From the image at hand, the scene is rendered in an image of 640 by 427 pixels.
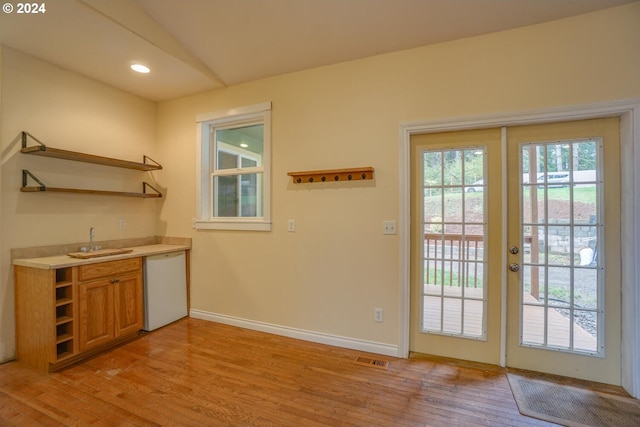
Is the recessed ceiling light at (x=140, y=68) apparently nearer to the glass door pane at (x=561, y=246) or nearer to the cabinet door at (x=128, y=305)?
the cabinet door at (x=128, y=305)

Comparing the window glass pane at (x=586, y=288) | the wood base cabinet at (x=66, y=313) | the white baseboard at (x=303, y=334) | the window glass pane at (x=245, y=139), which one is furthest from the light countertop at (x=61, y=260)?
the window glass pane at (x=586, y=288)

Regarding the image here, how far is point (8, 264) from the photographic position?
2373 millimetres

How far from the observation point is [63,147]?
2.72 m

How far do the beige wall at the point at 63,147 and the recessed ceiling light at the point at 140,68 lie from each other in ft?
1.88

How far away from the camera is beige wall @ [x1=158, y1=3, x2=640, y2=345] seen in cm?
207

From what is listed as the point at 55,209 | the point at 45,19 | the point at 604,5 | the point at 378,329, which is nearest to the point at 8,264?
the point at 55,209

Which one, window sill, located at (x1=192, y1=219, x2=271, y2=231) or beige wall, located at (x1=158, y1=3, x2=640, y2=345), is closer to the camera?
beige wall, located at (x1=158, y1=3, x2=640, y2=345)

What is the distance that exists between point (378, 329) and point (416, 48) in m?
2.49

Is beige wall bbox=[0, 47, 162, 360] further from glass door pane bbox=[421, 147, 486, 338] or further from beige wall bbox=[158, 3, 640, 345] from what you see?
glass door pane bbox=[421, 147, 486, 338]

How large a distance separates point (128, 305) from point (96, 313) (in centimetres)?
29

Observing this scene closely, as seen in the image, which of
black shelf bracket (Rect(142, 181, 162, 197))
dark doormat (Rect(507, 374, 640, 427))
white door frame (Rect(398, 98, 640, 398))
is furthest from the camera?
black shelf bracket (Rect(142, 181, 162, 197))

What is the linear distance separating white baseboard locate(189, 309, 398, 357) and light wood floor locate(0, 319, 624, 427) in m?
0.07

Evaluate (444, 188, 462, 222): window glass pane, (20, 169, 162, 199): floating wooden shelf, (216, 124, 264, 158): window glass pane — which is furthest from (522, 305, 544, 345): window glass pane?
(20, 169, 162, 199): floating wooden shelf

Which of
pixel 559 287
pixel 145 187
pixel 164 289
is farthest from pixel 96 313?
pixel 559 287
